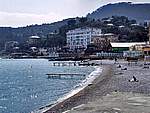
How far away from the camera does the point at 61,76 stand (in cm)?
7738

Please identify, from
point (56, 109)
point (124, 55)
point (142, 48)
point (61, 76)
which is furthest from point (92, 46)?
point (56, 109)

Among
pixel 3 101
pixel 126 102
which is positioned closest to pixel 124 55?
pixel 3 101

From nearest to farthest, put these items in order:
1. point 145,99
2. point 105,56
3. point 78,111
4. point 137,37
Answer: point 78,111 < point 145,99 < point 105,56 < point 137,37

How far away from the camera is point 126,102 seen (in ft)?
90.6

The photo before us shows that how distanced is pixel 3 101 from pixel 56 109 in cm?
1354

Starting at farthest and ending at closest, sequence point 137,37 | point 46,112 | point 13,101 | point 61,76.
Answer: point 137,37, point 61,76, point 13,101, point 46,112

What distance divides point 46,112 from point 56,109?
5.16 feet

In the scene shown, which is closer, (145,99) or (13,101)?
(145,99)

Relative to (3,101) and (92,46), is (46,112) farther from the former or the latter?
(92,46)

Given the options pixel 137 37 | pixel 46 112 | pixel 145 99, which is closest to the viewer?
pixel 46 112

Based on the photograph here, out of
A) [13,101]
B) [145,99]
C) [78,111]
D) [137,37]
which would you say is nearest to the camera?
[78,111]

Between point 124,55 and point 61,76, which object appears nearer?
point 61,76

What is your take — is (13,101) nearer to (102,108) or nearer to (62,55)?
(102,108)

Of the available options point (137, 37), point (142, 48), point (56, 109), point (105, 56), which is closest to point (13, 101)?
point (56, 109)
